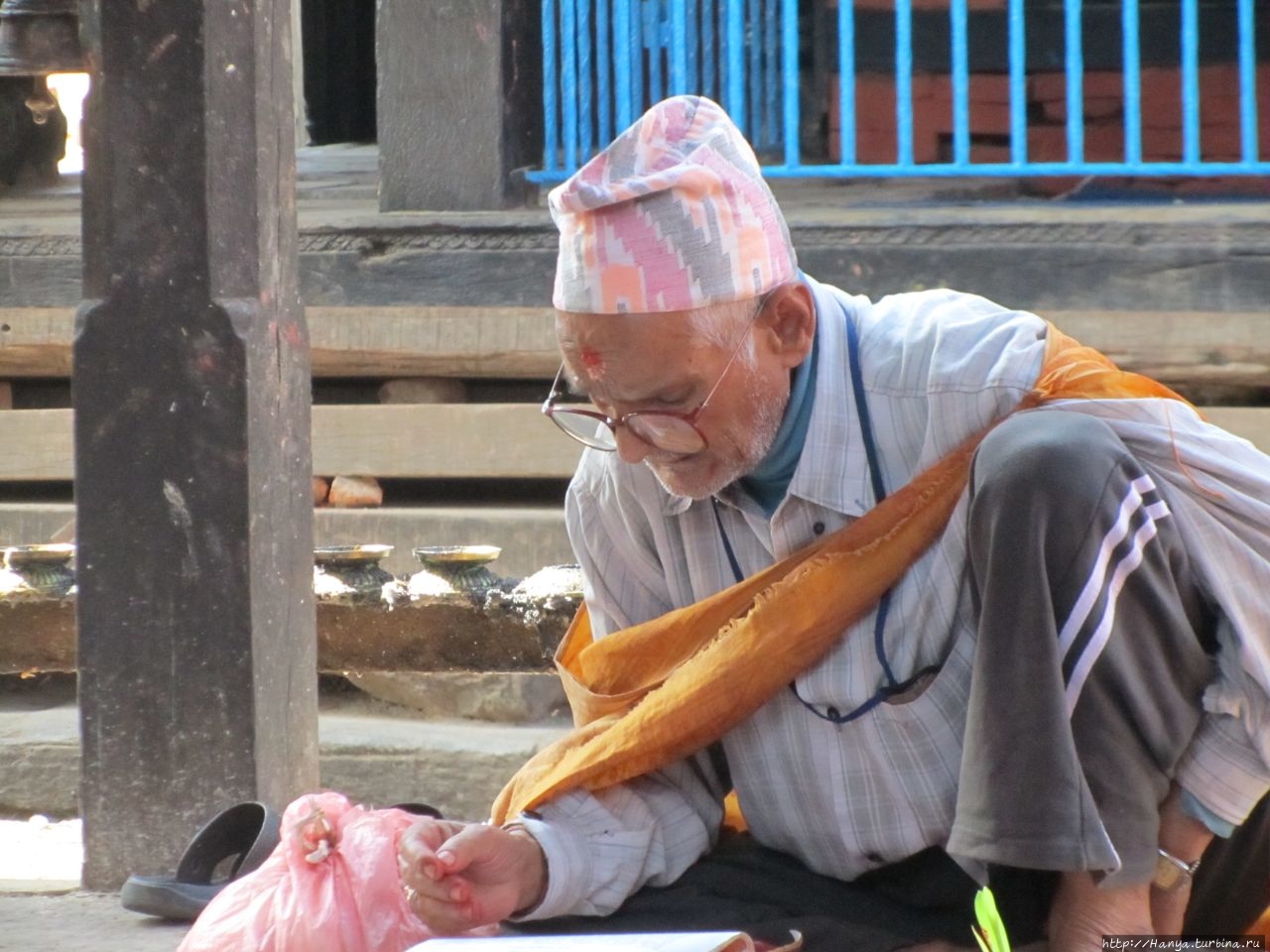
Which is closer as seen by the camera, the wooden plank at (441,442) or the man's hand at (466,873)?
the man's hand at (466,873)

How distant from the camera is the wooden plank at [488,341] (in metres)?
4.19

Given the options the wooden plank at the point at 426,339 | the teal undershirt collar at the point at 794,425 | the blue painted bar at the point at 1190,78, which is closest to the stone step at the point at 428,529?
the wooden plank at the point at 426,339

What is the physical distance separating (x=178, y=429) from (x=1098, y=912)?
1752mm

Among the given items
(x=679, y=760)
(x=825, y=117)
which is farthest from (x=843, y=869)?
(x=825, y=117)

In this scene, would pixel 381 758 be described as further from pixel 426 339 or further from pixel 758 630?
pixel 758 630

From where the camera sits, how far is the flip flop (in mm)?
2615

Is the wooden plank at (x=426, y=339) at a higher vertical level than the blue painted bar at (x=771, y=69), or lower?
lower

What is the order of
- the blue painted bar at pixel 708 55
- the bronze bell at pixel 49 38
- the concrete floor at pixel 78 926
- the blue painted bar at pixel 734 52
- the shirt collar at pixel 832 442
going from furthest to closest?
the blue painted bar at pixel 708 55 < the blue painted bar at pixel 734 52 < the bronze bell at pixel 49 38 < the concrete floor at pixel 78 926 < the shirt collar at pixel 832 442

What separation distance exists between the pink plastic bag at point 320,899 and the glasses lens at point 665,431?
1.93 feet

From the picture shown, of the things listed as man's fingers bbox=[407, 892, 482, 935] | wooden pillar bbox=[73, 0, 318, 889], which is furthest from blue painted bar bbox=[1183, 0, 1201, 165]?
man's fingers bbox=[407, 892, 482, 935]

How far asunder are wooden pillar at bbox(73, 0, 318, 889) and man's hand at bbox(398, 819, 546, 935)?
1.00 metres

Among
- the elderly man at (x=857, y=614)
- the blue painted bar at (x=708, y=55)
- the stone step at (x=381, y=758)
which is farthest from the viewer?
the blue painted bar at (x=708, y=55)

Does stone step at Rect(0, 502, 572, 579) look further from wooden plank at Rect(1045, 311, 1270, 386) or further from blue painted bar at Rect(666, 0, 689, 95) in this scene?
wooden plank at Rect(1045, 311, 1270, 386)

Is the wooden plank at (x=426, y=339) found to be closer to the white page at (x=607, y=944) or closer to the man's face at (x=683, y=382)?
the man's face at (x=683, y=382)
